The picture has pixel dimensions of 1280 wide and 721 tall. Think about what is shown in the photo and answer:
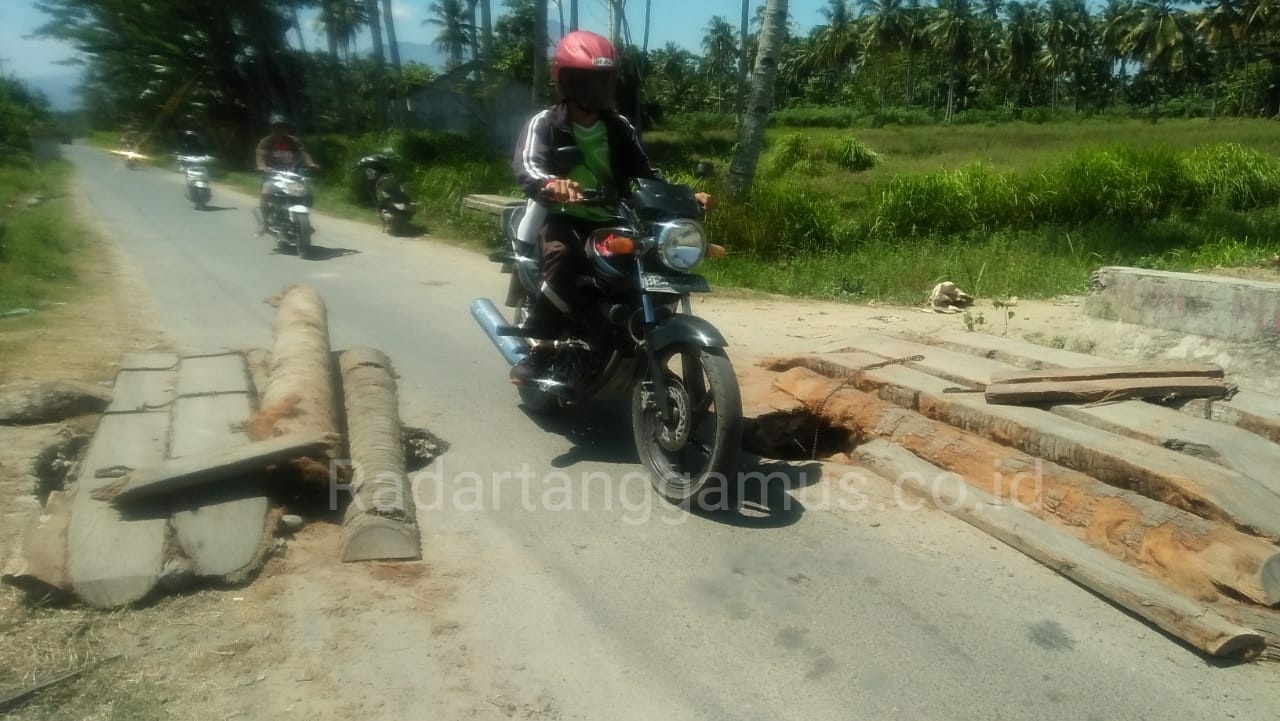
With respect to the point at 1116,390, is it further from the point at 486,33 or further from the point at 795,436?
the point at 486,33

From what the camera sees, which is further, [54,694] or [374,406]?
[374,406]

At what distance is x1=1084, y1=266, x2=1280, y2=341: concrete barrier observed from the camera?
4.99 meters

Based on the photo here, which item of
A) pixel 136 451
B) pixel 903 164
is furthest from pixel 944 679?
pixel 903 164

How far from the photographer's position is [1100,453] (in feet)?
12.1

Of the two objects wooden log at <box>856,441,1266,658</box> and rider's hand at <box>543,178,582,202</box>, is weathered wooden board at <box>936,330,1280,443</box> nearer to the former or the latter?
wooden log at <box>856,441,1266,658</box>

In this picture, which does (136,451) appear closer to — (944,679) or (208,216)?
(944,679)

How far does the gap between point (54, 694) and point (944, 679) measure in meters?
2.42

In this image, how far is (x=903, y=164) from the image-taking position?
25.4 metres

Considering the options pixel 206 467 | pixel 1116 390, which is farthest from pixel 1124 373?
pixel 206 467

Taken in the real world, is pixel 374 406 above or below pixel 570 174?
below

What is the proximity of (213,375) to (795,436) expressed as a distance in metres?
3.01

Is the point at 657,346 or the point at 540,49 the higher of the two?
the point at 540,49

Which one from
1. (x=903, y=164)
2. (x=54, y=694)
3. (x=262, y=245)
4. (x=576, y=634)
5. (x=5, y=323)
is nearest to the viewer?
(x=54, y=694)

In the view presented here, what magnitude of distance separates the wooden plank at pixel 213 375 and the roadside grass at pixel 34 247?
3.12m
